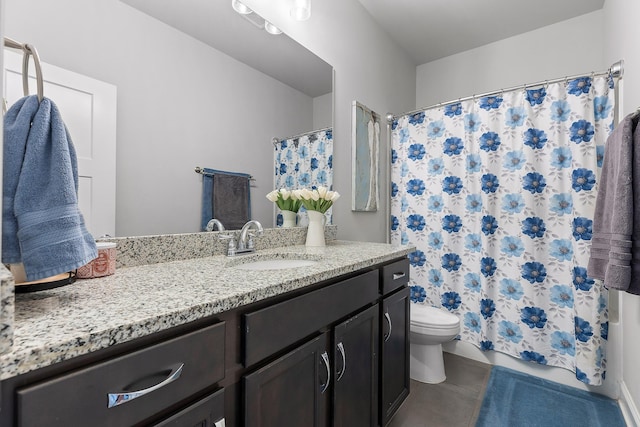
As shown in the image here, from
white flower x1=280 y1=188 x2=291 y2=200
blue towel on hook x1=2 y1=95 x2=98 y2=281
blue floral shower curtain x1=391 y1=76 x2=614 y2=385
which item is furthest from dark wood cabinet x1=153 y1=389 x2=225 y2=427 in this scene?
blue floral shower curtain x1=391 y1=76 x2=614 y2=385

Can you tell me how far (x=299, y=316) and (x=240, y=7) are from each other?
1.36 meters

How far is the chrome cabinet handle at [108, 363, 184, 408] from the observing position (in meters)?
0.52

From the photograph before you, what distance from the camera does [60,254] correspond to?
2.10ft

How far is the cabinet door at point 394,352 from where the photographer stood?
1.39 metres

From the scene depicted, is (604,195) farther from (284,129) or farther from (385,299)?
(284,129)

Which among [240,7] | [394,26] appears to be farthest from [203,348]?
[394,26]

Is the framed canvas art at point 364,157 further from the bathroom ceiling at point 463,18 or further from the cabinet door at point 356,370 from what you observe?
the cabinet door at point 356,370

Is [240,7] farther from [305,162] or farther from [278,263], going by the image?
[278,263]

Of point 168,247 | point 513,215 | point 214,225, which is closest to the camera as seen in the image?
point 168,247

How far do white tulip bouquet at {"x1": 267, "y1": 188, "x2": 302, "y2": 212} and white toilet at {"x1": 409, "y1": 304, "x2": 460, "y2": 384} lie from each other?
1013 millimetres

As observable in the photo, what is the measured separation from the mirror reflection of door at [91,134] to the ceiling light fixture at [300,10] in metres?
1.04

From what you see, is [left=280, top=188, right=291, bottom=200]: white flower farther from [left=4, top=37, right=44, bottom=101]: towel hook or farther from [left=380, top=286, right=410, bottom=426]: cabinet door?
[left=4, top=37, right=44, bottom=101]: towel hook

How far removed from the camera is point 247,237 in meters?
1.45

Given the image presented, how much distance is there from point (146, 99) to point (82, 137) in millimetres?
250
